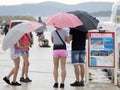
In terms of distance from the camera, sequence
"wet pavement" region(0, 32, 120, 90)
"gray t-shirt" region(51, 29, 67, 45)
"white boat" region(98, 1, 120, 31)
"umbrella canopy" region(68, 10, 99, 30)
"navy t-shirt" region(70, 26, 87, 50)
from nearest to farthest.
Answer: "gray t-shirt" region(51, 29, 67, 45) < "wet pavement" region(0, 32, 120, 90) < "navy t-shirt" region(70, 26, 87, 50) < "umbrella canopy" region(68, 10, 99, 30) < "white boat" region(98, 1, 120, 31)

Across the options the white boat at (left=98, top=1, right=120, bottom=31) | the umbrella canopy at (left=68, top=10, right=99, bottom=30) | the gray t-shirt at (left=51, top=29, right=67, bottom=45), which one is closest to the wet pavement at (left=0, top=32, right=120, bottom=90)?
the gray t-shirt at (left=51, top=29, right=67, bottom=45)

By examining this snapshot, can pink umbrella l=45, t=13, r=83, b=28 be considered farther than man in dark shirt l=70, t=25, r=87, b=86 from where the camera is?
No

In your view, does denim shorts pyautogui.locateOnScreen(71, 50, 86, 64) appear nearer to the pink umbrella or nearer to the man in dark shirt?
the man in dark shirt

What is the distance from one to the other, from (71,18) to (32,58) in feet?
28.0

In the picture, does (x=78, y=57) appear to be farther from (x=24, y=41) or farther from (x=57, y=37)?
(x=24, y=41)

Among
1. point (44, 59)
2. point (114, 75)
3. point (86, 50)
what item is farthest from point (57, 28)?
point (44, 59)

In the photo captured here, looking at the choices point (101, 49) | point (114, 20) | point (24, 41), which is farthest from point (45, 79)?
point (114, 20)

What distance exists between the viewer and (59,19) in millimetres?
11945

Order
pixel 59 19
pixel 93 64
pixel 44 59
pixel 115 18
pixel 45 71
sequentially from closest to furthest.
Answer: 1. pixel 59 19
2. pixel 93 64
3. pixel 115 18
4. pixel 45 71
5. pixel 44 59

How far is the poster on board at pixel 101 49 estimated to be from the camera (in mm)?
12562

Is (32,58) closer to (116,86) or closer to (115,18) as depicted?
(115,18)

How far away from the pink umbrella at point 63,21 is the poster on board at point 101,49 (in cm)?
71

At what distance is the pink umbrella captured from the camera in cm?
1184

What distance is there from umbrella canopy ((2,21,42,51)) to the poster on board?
1.48 meters
